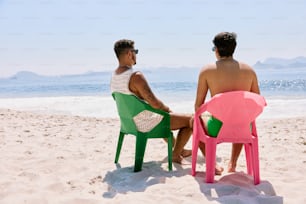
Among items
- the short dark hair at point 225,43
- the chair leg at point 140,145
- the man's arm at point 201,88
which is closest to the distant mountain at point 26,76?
the chair leg at point 140,145

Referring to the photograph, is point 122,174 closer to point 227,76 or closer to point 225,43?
point 227,76

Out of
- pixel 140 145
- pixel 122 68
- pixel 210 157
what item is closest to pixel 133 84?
pixel 122 68

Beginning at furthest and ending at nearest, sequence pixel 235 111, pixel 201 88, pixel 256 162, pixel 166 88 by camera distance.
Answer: pixel 166 88
pixel 201 88
pixel 256 162
pixel 235 111

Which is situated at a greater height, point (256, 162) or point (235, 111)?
point (235, 111)

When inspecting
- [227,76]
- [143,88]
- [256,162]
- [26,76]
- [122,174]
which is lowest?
[26,76]

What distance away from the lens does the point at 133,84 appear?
3494 mm

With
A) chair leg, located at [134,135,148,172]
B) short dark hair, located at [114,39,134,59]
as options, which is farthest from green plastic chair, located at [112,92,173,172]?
short dark hair, located at [114,39,134,59]

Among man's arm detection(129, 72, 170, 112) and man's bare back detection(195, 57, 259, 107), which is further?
man's arm detection(129, 72, 170, 112)

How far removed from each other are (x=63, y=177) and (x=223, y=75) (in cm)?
176

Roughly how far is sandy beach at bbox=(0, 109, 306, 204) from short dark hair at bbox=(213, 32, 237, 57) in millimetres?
1082

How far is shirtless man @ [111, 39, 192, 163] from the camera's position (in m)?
3.48

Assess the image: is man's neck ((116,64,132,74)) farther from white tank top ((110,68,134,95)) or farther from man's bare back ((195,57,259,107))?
man's bare back ((195,57,259,107))

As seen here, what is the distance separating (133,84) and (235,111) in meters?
0.99

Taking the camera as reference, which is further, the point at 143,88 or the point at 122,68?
the point at 122,68
